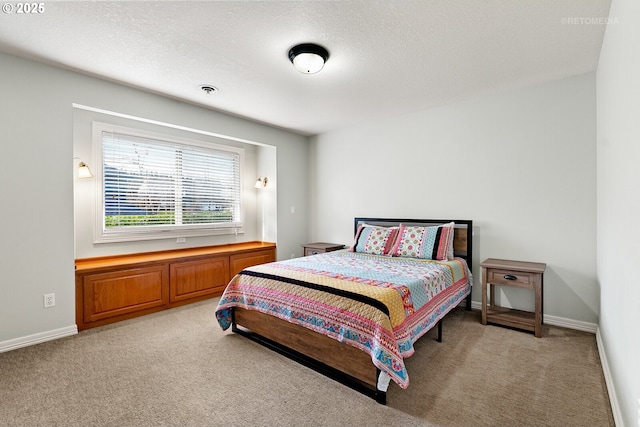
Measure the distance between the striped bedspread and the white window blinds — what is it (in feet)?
6.28

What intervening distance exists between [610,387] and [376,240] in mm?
2351

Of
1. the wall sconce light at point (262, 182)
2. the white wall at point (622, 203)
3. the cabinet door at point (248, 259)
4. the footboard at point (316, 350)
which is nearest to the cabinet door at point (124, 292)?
the cabinet door at point (248, 259)

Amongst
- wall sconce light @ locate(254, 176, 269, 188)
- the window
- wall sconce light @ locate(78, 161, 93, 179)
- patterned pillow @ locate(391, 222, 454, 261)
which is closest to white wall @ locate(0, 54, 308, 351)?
wall sconce light @ locate(78, 161, 93, 179)

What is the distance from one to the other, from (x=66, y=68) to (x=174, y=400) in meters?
3.08

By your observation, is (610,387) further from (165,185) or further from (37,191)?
(165,185)

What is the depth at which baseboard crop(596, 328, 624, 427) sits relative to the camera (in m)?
1.66

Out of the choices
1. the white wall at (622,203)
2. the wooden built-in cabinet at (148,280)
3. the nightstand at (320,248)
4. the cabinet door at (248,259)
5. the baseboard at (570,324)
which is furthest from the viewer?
the nightstand at (320,248)

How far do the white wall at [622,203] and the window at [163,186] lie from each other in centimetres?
445

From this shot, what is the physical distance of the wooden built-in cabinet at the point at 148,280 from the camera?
10.2ft

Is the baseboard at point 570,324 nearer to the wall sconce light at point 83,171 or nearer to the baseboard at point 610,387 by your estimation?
the baseboard at point 610,387

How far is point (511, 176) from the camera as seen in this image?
11.1 feet

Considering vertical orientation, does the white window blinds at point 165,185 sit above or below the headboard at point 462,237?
above

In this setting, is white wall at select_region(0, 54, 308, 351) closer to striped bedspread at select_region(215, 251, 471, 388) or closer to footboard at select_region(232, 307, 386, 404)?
striped bedspread at select_region(215, 251, 471, 388)

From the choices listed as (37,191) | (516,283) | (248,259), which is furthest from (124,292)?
(516,283)
